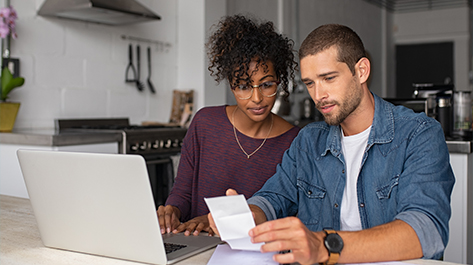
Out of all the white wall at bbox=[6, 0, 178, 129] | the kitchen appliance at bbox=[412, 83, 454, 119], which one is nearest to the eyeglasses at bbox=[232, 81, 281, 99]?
the kitchen appliance at bbox=[412, 83, 454, 119]

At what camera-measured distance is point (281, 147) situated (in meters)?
1.71

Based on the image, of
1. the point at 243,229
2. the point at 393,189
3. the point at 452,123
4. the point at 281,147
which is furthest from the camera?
the point at 452,123

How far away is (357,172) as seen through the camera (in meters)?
1.38

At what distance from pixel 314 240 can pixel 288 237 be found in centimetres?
6

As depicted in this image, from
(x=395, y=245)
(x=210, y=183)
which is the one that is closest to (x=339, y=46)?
(x=395, y=245)

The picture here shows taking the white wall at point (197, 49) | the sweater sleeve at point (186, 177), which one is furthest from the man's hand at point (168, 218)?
the white wall at point (197, 49)

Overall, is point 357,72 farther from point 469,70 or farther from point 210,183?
point 469,70

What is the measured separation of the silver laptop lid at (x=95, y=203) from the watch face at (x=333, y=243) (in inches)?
13.5

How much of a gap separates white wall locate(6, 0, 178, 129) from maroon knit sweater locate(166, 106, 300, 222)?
1.61 meters

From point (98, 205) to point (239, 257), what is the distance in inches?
12.6

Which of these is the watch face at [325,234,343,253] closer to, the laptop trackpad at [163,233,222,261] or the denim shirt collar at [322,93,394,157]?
the laptop trackpad at [163,233,222,261]

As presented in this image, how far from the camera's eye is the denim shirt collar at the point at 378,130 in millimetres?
1317

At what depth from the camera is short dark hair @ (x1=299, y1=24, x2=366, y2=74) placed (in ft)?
4.35

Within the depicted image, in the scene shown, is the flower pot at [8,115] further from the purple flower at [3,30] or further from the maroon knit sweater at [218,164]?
the maroon knit sweater at [218,164]
